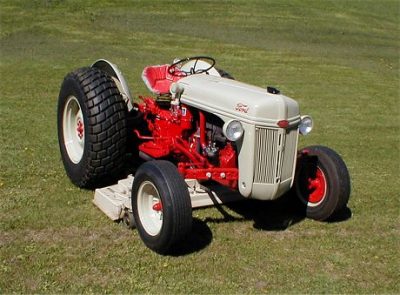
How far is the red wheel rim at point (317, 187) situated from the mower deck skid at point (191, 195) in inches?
26.2

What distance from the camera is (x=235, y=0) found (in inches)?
1004

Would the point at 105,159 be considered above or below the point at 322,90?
above

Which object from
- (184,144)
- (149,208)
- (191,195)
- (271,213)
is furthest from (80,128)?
(271,213)

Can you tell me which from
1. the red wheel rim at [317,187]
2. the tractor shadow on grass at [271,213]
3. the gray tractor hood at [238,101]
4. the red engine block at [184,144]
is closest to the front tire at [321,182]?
the red wheel rim at [317,187]

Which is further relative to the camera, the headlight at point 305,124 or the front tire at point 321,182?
the front tire at point 321,182

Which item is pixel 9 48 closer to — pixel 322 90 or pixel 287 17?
pixel 322 90

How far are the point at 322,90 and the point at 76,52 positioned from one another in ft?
22.4

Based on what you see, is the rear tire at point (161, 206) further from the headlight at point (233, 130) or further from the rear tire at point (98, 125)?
the rear tire at point (98, 125)

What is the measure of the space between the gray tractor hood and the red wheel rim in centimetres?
72

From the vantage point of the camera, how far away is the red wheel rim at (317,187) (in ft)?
16.9

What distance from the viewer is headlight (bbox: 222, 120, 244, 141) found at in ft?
14.5

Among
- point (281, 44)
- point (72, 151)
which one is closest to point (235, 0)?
point (281, 44)

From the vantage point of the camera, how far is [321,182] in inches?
204

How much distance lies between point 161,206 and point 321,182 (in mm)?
1599
